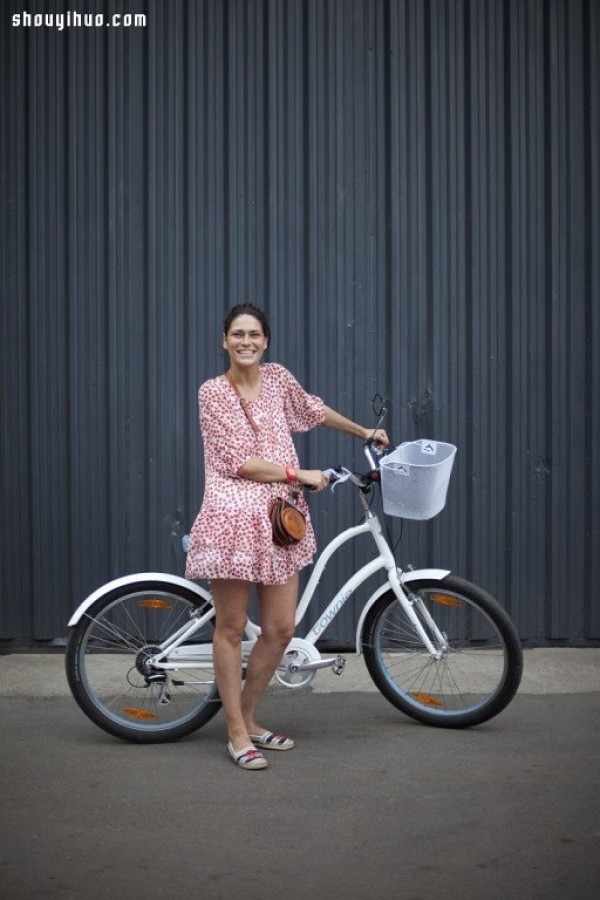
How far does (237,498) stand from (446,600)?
1138 millimetres

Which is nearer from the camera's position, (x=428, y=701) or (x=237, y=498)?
(x=237, y=498)

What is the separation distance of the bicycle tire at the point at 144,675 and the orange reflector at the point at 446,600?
107 cm

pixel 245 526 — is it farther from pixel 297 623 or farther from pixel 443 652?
pixel 443 652

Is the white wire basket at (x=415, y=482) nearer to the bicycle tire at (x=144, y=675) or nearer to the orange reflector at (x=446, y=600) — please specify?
the orange reflector at (x=446, y=600)

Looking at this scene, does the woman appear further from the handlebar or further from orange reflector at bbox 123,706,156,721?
orange reflector at bbox 123,706,156,721

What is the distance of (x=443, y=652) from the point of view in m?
5.78

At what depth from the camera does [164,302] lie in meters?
7.29

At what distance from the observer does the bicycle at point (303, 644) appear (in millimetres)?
5652

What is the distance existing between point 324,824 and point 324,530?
2790 mm

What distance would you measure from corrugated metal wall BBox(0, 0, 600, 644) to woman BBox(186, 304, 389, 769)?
1.77m

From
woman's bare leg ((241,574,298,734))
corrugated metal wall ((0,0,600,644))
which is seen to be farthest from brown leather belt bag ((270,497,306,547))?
corrugated metal wall ((0,0,600,644))

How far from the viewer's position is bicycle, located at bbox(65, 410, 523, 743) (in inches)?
223

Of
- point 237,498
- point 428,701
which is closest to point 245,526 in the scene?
point 237,498

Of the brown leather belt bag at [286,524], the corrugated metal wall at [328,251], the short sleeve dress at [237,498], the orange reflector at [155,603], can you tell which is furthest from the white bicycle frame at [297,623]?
the corrugated metal wall at [328,251]
